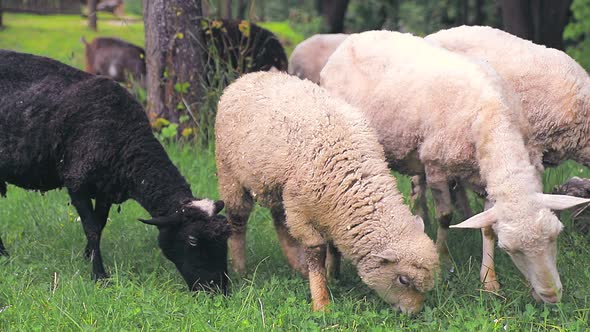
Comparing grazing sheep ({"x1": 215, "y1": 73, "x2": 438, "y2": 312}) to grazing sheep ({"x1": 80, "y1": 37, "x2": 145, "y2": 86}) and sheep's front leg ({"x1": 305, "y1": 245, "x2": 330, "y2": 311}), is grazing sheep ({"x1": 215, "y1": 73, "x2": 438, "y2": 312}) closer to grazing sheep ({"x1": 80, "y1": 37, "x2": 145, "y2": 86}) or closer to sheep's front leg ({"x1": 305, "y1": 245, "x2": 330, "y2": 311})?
sheep's front leg ({"x1": 305, "y1": 245, "x2": 330, "y2": 311})

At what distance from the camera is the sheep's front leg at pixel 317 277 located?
528cm

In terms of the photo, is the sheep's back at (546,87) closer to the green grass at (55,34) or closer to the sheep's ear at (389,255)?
the sheep's ear at (389,255)

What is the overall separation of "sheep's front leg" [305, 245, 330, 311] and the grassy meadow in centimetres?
9

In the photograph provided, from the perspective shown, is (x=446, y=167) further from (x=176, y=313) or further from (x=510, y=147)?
(x=176, y=313)

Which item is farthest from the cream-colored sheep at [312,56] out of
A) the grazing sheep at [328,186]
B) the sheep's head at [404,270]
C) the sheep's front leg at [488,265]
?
the sheep's head at [404,270]

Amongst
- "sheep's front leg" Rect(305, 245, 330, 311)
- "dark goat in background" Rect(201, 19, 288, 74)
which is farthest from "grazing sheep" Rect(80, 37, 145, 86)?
"sheep's front leg" Rect(305, 245, 330, 311)

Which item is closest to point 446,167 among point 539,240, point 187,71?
point 539,240

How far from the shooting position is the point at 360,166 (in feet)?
17.0

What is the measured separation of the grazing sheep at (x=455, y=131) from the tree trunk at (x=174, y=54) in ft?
9.05

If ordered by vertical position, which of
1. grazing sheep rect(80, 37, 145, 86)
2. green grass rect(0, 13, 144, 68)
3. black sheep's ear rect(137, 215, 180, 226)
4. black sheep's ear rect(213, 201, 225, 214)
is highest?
black sheep's ear rect(213, 201, 225, 214)

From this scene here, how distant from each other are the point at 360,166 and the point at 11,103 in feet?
8.61

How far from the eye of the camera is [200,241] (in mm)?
5488

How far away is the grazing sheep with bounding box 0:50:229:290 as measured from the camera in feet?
19.1

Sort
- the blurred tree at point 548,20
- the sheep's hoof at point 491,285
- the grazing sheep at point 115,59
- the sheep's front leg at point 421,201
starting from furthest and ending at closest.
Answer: the grazing sheep at point 115,59 → the blurred tree at point 548,20 → the sheep's front leg at point 421,201 → the sheep's hoof at point 491,285
